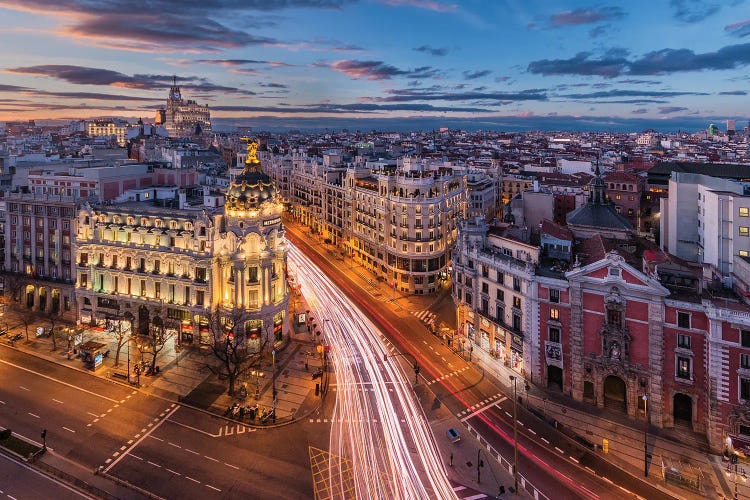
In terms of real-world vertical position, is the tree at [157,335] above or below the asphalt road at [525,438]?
above

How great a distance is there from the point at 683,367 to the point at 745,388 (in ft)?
22.0

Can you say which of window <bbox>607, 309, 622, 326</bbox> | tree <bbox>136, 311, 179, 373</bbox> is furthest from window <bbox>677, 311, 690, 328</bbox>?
tree <bbox>136, 311, 179, 373</bbox>

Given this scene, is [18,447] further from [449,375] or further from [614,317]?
[614,317]

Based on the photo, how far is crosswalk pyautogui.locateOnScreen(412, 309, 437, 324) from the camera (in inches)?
3944

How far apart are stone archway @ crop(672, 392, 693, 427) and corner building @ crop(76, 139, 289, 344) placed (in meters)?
61.5

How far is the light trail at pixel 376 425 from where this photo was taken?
52.6 meters

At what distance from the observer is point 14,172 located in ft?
436

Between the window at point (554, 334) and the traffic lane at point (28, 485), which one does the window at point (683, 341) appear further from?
the traffic lane at point (28, 485)

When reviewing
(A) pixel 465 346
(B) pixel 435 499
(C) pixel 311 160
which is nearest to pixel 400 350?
(A) pixel 465 346

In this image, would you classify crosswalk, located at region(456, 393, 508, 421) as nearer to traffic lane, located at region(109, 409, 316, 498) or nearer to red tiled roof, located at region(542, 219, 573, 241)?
traffic lane, located at region(109, 409, 316, 498)

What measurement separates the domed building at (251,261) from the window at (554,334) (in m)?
45.5

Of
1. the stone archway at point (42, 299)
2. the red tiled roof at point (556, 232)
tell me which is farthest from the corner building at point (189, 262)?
the red tiled roof at point (556, 232)

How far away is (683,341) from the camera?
204 feet

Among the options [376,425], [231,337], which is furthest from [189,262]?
[376,425]
